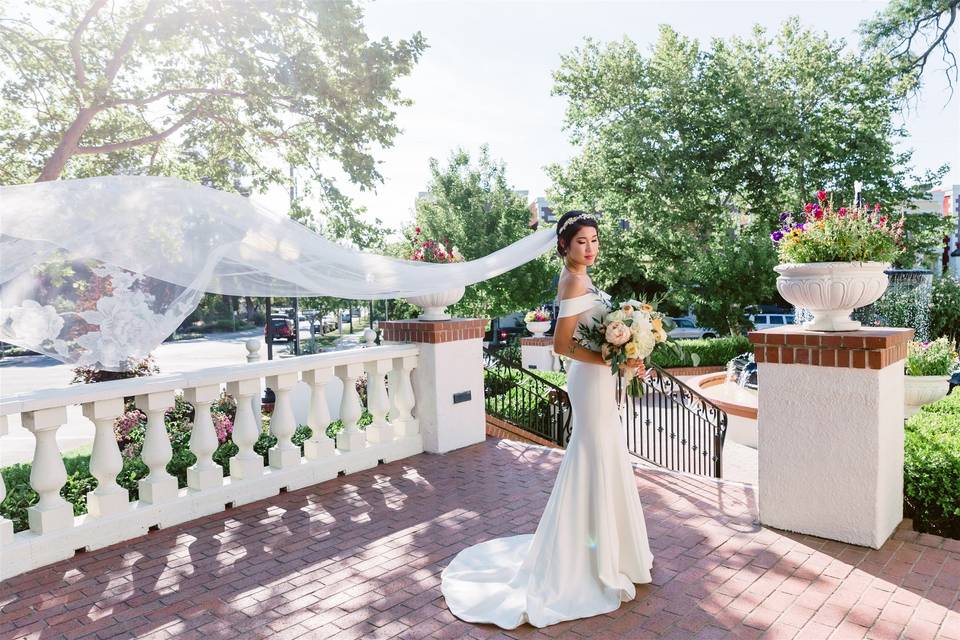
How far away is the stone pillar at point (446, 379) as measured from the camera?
6598 mm

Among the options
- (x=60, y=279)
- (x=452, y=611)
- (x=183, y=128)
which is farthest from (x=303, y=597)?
(x=183, y=128)

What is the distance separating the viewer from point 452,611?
343 centimetres

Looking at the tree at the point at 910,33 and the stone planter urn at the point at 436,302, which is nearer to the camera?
the stone planter urn at the point at 436,302

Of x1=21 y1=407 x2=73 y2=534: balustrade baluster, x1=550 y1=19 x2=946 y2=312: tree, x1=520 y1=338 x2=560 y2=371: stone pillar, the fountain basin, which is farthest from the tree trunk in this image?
x1=550 y1=19 x2=946 y2=312: tree

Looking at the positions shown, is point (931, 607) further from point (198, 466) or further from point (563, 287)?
point (198, 466)

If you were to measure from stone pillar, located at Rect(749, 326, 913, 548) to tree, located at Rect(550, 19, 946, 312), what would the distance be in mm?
16053

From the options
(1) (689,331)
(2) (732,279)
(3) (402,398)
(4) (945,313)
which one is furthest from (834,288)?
(1) (689,331)

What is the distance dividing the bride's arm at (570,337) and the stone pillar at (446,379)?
121 inches

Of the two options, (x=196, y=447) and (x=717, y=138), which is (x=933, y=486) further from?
(x=717, y=138)

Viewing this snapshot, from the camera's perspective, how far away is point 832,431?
4.15 m

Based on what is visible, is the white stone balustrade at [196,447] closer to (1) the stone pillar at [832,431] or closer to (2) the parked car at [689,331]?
(1) the stone pillar at [832,431]

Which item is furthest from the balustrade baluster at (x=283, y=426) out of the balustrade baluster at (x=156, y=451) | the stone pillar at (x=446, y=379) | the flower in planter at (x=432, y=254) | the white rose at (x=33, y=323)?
the white rose at (x=33, y=323)

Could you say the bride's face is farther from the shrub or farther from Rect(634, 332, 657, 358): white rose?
the shrub

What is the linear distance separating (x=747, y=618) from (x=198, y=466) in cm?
391
